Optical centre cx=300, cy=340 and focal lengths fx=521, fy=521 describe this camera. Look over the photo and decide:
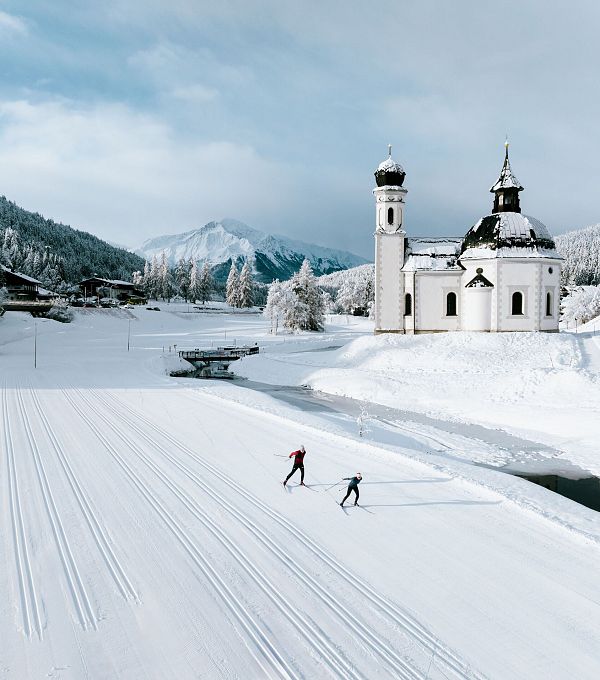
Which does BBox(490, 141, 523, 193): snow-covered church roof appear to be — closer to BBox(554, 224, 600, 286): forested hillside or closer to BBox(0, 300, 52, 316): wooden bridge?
BBox(0, 300, 52, 316): wooden bridge

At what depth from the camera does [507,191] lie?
4631 centimetres

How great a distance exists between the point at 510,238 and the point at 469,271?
13.7 feet

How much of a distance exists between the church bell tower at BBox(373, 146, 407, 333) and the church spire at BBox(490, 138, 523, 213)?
834cm

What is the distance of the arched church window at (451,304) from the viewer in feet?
150

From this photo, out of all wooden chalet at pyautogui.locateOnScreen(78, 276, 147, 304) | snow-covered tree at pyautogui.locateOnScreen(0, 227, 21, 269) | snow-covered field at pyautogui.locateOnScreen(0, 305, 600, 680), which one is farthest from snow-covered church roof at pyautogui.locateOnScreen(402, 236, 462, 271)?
snow-covered tree at pyautogui.locateOnScreen(0, 227, 21, 269)

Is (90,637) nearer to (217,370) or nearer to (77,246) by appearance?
(217,370)

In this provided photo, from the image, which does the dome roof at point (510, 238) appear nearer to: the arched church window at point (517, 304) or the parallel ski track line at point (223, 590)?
the arched church window at point (517, 304)

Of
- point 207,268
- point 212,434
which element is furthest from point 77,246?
point 212,434

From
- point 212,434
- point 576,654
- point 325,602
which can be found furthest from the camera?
point 212,434

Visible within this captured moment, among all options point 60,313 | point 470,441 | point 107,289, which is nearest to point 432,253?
point 470,441

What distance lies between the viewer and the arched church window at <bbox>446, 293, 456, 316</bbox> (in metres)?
45.8

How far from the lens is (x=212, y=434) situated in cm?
2098

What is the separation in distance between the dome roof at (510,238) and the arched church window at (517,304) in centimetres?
334

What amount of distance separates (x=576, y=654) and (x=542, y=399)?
72.7ft
